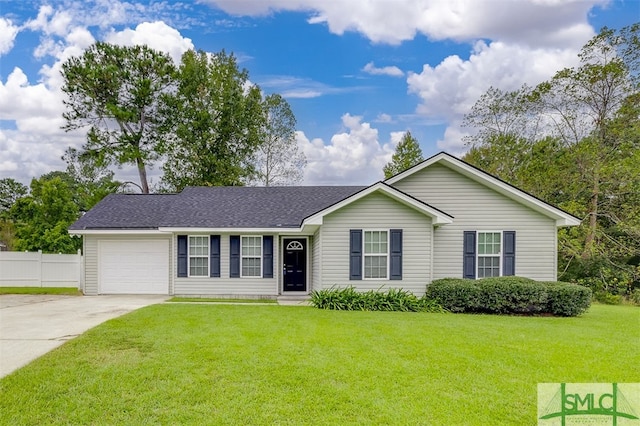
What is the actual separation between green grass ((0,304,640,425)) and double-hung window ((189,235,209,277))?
5913 millimetres

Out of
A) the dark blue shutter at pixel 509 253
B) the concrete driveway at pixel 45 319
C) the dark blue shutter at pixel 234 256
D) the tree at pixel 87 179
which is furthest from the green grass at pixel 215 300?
the tree at pixel 87 179

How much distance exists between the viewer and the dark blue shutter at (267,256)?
15.4m

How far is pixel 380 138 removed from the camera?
24797 millimetres

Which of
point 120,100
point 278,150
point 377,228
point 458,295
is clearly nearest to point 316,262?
point 377,228

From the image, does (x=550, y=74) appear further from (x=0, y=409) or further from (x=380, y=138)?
(x=0, y=409)

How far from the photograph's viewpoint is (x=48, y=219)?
26.8m

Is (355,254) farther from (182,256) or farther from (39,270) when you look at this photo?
(39,270)

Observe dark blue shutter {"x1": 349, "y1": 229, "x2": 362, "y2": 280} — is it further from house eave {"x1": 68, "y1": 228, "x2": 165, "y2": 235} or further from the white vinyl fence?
the white vinyl fence

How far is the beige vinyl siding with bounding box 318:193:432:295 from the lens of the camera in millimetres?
13180

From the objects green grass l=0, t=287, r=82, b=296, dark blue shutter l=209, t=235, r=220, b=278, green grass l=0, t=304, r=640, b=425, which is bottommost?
green grass l=0, t=287, r=82, b=296

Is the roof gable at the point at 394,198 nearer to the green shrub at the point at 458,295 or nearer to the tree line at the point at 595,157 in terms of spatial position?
the green shrub at the point at 458,295

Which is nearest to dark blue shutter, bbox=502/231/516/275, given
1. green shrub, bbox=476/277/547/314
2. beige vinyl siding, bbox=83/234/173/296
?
green shrub, bbox=476/277/547/314

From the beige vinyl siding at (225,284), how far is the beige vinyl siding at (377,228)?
3.08 m

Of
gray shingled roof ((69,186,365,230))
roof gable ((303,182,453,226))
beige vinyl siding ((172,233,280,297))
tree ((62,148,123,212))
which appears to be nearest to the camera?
roof gable ((303,182,453,226))
